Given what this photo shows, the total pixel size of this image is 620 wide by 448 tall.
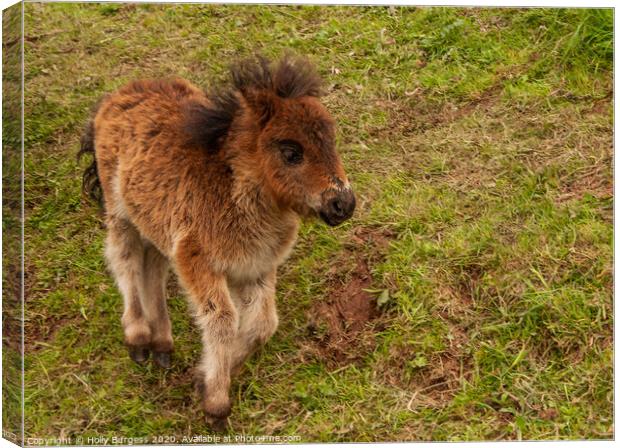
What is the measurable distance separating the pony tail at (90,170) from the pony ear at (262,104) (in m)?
1.42

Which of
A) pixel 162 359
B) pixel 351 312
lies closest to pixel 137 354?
pixel 162 359

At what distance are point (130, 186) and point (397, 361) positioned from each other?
6.83 feet

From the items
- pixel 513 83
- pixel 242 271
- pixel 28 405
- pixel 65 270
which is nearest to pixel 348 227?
pixel 242 271

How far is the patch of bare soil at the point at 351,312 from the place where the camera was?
632 cm

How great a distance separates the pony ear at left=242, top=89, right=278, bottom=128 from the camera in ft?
19.0

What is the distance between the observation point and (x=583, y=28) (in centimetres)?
634

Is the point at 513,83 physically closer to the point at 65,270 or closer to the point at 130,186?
the point at 130,186

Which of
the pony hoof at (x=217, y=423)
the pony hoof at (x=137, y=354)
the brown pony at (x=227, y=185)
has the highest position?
the brown pony at (x=227, y=185)

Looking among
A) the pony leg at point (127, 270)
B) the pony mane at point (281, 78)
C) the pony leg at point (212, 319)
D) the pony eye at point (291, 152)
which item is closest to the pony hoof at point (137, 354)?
the pony leg at point (127, 270)

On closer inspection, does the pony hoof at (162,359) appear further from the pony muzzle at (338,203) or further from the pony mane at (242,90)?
the pony muzzle at (338,203)

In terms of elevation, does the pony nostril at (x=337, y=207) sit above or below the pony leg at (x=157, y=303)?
above

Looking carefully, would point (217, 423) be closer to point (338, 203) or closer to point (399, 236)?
point (338, 203)

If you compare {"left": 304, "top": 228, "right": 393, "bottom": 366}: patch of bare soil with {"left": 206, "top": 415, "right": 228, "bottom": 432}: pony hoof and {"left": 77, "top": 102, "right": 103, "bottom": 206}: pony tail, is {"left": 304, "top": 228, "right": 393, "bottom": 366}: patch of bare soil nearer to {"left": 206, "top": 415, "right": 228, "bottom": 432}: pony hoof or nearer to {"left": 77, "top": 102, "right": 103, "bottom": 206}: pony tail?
{"left": 206, "top": 415, "right": 228, "bottom": 432}: pony hoof

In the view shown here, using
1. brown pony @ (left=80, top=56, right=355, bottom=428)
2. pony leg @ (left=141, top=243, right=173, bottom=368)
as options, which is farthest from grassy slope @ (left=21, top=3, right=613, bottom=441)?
brown pony @ (left=80, top=56, right=355, bottom=428)
